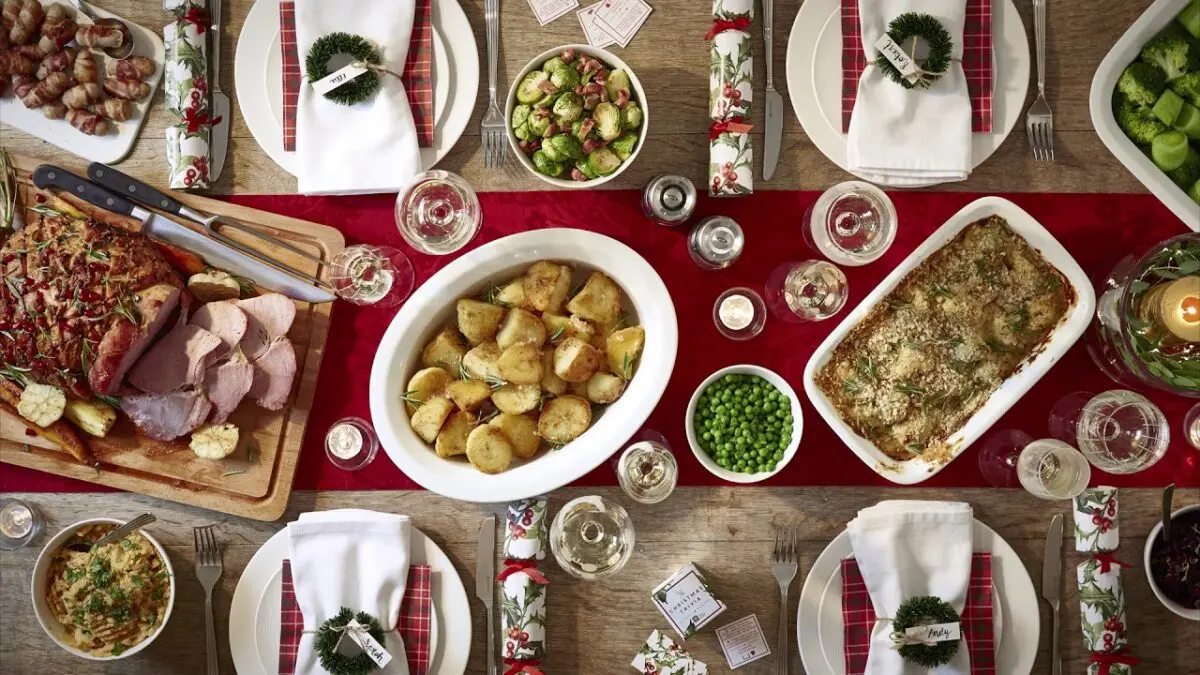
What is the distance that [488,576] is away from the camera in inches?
106

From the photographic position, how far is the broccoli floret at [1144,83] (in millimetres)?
2648

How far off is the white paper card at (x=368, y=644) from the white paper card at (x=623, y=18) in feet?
7.39

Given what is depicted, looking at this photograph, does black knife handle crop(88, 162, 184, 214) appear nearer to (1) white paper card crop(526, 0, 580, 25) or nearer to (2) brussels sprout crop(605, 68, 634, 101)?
(1) white paper card crop(526, 0, 580, 25)

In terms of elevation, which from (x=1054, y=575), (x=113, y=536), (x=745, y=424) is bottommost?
(x=1054, y=575)

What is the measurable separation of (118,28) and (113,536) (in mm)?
1807

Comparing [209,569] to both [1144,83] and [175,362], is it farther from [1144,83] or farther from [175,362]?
[1144,83]

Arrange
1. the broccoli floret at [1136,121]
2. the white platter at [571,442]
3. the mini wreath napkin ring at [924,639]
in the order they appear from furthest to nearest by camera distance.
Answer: the broccoli floret at [1136,121] < the mini wreath napkin ring at [924,639] < the white platter at [571,442]

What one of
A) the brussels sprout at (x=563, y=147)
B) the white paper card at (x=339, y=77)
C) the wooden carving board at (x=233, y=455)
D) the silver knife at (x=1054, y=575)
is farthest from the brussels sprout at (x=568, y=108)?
the silver knife at (x=1054, y=575)

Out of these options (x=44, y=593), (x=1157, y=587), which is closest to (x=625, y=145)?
(x=1157, y=587)

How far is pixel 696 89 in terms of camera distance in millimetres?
2748

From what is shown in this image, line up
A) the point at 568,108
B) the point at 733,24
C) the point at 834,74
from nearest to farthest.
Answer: the point at 568,108 < the point at 733,24 < the point at 834,74

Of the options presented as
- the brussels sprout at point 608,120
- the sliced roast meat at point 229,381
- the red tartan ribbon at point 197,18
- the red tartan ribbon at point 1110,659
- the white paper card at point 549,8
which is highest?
the white paper card at point 549,8

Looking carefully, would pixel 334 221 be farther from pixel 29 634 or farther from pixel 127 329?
pixel 29 634

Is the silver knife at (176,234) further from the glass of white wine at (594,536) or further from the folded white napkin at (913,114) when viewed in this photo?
the folded white napkin at (913,114)
